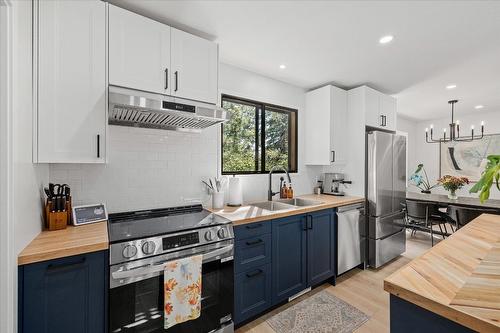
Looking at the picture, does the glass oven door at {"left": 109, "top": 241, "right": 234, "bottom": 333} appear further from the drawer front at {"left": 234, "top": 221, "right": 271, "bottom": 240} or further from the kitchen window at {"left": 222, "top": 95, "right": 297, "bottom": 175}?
the kitchen window at {"left": 222, "top": 95, "right": 297, "bottom": 175}

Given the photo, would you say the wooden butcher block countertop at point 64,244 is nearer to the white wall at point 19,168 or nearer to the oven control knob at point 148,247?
the white wall at point 19,168

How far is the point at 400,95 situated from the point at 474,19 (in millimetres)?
2119

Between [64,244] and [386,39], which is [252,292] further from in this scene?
[386,39]

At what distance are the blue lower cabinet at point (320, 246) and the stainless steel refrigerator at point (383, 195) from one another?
0.74 meters

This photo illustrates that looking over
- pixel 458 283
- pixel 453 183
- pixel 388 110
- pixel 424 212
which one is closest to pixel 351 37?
pixel 388 110

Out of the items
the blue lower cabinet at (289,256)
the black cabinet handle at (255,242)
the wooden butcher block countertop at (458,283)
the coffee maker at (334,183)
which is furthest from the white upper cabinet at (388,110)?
the black cabinet handle at (255,242)

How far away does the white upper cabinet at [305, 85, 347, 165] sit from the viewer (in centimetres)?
307

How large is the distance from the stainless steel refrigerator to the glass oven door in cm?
218

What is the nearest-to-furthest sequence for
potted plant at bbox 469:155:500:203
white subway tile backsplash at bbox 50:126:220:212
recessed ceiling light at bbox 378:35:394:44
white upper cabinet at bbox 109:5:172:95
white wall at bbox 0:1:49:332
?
potted plant at bbox 469:155:500:203 < white wall at bbox 0:1:49:332 < white upper cabinet at bbox 109:5:172:95 < white subway tile backsplash at bbox 50:126:220:212 < recessed ceiling light at bbox 378:35:394:44

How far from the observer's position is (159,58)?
5.80 feet

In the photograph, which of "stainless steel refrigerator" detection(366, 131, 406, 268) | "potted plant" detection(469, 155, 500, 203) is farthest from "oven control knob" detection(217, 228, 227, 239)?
"stainless steel refrigerator" detection(366, 131, 406, 268)

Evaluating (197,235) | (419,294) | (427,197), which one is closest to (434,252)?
(419,294)

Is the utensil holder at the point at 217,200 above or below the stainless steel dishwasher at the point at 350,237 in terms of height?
above

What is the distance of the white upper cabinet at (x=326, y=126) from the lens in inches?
121
